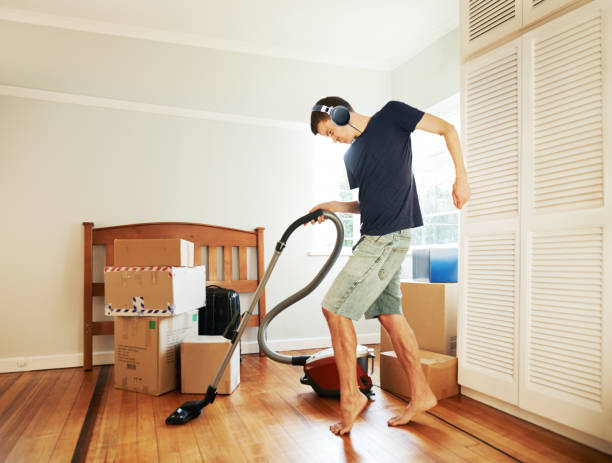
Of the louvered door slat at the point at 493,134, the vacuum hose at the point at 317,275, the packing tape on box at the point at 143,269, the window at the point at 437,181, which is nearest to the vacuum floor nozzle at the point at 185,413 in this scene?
the vacuum hose at the point at 317,275

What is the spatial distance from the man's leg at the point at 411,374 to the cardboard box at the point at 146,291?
115cm

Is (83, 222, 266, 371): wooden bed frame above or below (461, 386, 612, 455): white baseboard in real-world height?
above

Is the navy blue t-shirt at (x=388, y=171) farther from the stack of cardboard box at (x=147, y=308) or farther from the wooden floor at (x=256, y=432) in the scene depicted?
the stack of cardboard box at (x=147, y=308)

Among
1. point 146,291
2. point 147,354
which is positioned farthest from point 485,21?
point 147,354

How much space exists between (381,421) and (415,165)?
2.41 meters

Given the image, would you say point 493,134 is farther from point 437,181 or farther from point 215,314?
point 215,314

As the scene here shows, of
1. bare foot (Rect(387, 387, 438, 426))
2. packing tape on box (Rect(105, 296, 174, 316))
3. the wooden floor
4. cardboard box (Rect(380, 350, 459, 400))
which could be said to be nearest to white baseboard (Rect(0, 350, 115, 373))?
the wooden floor

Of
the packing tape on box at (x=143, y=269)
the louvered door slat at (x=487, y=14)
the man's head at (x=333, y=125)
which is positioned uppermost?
the louvered door slat at (x=487, y=14)

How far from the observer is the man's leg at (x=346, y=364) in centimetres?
168

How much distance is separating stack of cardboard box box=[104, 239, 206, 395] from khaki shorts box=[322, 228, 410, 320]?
3.22 ft

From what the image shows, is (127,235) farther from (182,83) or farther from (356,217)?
(356,217)

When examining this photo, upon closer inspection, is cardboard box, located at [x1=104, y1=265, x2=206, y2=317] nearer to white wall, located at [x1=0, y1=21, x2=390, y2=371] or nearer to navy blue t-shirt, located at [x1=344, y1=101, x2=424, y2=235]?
white wall, located at [x1=0, y1=21, x2=390, y2=371]

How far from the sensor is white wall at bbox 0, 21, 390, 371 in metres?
2.82

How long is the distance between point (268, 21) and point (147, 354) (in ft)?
7.77
